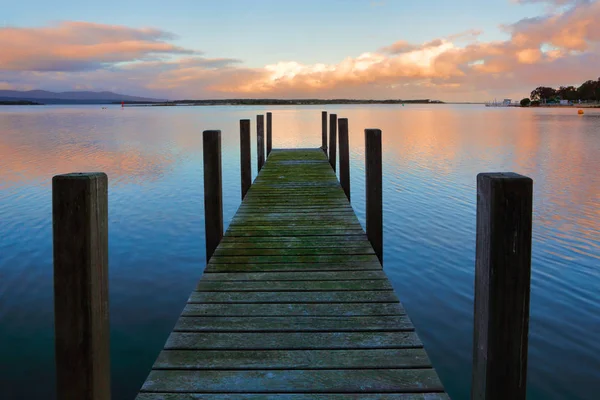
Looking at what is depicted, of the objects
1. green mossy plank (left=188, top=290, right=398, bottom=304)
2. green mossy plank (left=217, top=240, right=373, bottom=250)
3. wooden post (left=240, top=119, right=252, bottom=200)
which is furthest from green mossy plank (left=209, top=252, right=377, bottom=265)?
wooden post (left=240, top=119, right=252, bottom=200)

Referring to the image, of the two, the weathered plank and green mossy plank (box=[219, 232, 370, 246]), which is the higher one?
green mossy plank (box=[219, 232, 370, 246])

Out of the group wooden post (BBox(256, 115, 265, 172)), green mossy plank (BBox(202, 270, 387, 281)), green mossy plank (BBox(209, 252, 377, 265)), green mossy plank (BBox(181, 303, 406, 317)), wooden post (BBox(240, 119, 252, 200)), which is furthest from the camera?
wooden post (BBox(256, 115, 265, 172))

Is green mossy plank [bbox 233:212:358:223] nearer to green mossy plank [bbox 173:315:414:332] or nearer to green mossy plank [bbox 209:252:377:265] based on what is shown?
green mossy plank [bbox 209:252:377:265]

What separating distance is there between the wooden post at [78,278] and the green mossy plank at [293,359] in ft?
2.04

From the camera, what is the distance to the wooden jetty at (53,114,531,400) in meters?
2.47

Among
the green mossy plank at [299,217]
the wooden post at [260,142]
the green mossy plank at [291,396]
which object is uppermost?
the wooden post at [260,142]

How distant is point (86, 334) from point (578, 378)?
512 centimetres

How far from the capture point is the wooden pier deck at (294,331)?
289 cm

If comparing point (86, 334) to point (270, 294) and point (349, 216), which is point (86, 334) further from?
point (349, 216)

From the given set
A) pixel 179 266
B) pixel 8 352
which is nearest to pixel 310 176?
pixel 179 266

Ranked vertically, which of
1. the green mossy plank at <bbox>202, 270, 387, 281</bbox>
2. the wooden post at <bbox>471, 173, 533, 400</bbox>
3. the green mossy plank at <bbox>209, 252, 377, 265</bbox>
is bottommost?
the green mossy plank at <bbox>202, 270, 387, 281</bbox>

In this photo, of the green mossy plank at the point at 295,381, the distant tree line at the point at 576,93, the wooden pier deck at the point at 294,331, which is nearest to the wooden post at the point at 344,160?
the wooden pier deck at the point at 294,331

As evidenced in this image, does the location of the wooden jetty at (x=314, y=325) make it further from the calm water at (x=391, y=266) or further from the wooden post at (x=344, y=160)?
the wooden post at (x=344, y=160)

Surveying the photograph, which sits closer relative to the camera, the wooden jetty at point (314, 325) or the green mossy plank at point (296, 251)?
the wooden jetty at point (314, 325)
